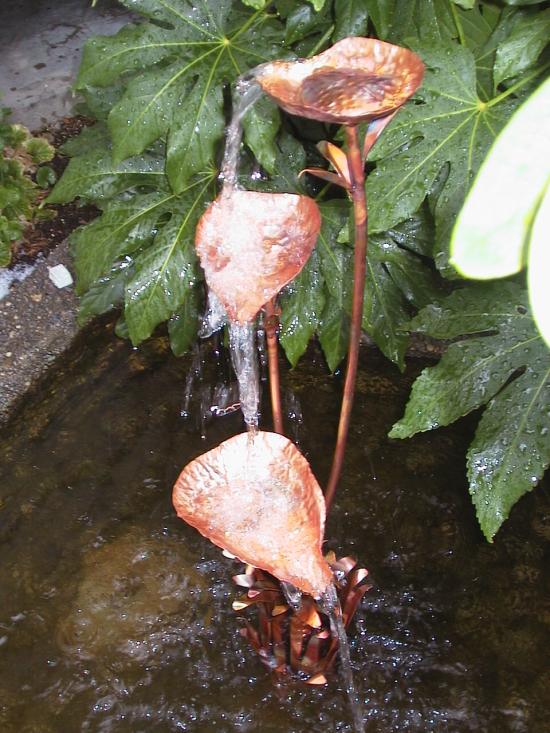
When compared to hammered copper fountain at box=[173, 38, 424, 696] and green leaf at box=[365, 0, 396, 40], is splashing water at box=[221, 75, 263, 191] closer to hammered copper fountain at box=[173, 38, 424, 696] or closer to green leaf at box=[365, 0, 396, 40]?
hammered copper fountain at box=[173, 38, 424, 696]

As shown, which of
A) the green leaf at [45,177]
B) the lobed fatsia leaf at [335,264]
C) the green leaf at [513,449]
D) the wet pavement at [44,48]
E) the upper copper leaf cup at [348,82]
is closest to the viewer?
the upper copper leaf cup at [348,82]

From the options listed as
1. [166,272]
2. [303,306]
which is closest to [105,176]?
[166,272]

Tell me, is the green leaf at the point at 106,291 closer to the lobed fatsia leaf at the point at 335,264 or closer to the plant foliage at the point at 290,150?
the plant foliage at the point at 290,150

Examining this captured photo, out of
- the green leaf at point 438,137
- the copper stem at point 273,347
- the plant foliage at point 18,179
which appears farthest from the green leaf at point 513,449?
the plant foliage at point 18,179

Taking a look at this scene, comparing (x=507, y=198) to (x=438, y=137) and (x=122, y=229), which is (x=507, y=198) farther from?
(x=122, y=229)

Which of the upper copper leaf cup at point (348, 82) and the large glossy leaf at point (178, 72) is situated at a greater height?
the upper copper leaf cup at point (348, 82)

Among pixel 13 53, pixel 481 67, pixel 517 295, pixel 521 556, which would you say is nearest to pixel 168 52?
pixel 481 67

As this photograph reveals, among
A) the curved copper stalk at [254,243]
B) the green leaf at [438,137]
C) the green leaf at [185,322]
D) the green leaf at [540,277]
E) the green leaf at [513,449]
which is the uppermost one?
the green leaf at [540,277]
